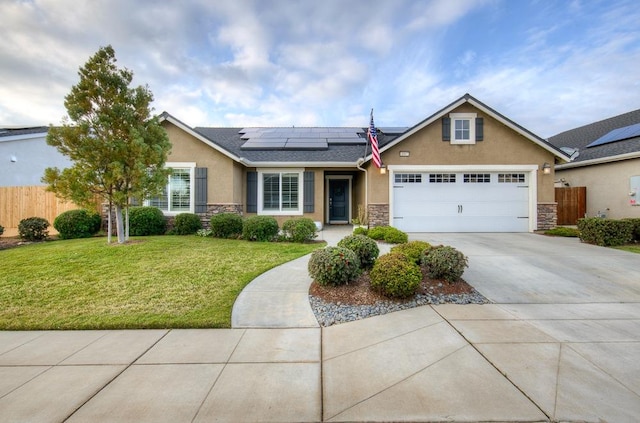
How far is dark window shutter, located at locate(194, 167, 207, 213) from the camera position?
11781 mm

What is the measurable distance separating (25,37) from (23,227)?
6.29 meters

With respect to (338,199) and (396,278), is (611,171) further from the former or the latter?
(396,278)

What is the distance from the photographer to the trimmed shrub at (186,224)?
35.5 ft

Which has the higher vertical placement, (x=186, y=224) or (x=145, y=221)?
(x=145, y=221)

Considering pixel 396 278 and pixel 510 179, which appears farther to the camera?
pixel 510 179

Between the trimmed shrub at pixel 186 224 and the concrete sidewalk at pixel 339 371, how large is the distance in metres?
7.36

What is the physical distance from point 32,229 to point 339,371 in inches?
492

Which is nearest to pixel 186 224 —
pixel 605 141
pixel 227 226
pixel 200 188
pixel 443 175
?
pixel 200 188

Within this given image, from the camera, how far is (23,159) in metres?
14.2

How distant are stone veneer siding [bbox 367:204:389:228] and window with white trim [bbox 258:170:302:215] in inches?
132

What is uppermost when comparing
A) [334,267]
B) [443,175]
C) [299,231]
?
[443,175]

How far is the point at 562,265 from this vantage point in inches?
253

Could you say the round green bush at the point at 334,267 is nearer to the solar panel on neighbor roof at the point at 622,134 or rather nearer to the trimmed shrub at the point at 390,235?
the trimmed shrub at the point at 390,235

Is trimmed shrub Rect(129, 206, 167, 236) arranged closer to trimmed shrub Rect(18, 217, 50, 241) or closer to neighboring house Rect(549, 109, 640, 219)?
trimmed shrub Rect(18, 217, 50, 241)
